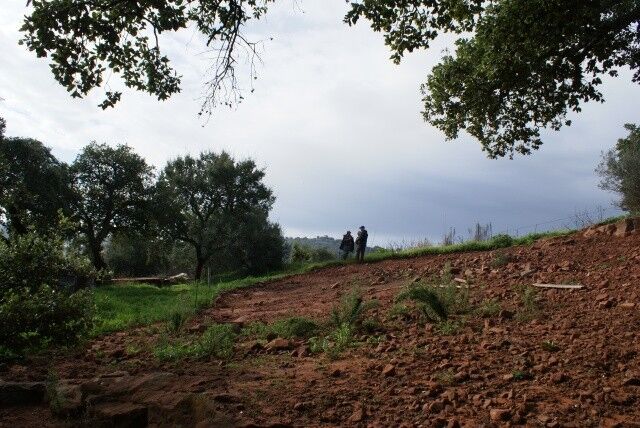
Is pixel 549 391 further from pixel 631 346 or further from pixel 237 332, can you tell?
pixel 237 332

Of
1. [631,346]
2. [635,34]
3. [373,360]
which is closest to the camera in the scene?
[631,346]

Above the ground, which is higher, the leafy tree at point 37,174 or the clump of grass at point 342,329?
the leafy tree at point 37,174

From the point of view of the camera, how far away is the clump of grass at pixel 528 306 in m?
5.87

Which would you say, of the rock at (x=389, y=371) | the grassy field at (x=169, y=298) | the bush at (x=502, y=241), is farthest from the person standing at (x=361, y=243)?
the rock at (x=389, y=371)

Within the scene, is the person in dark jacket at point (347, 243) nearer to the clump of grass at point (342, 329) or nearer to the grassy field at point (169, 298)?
the grassy field at point (169, 298)

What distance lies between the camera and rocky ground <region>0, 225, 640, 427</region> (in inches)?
140

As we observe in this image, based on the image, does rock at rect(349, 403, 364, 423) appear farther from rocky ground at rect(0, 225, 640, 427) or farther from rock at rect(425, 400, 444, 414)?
rock at rect(425, 400, 444, 414)

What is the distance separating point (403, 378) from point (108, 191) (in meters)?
26.4

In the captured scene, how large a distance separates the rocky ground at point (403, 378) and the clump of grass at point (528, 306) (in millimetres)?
39

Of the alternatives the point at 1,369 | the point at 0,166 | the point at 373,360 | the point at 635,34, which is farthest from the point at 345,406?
the point at 0,166

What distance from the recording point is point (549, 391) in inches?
148

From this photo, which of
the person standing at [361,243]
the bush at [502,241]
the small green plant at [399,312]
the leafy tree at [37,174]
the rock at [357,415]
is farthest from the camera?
the leafy tree at [37,174]

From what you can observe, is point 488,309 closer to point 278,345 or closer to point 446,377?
point 446,377

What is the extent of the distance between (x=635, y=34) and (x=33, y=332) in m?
9.21
